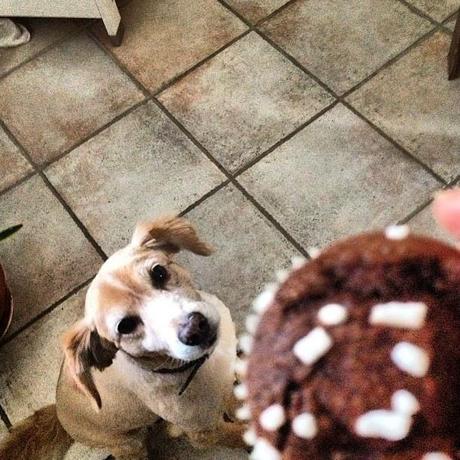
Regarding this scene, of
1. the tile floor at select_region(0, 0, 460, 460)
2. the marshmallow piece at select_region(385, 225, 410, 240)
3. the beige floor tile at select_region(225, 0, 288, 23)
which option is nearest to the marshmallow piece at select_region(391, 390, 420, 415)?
the marshmallow piece at select_region(385, 225, 410, 240)

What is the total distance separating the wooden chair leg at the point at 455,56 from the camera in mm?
1611

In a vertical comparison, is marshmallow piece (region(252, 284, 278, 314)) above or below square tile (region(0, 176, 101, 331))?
above

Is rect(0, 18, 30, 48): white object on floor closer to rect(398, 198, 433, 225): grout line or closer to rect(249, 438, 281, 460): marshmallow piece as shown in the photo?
rect(398, 198, 433, 225): grout line

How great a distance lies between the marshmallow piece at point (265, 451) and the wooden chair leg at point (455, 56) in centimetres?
140

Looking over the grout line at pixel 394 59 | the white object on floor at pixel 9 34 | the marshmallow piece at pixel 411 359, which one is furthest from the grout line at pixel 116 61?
the marshmallow piece at pixel 411 359

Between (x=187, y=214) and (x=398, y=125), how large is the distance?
1.91 feet

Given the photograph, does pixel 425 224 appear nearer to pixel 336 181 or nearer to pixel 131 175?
pixel 336 181

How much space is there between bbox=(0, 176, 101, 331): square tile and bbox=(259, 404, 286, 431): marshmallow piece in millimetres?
1288

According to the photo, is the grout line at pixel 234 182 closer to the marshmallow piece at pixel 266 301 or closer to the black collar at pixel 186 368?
the black collar at pixel 186 368

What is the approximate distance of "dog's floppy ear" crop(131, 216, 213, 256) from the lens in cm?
120

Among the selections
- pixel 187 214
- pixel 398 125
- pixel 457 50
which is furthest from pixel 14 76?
pixel 457 50

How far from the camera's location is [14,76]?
6.59 ft

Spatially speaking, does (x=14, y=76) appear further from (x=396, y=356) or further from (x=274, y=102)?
(x=396, y=356)

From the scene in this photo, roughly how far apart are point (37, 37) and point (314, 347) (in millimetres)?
1904
